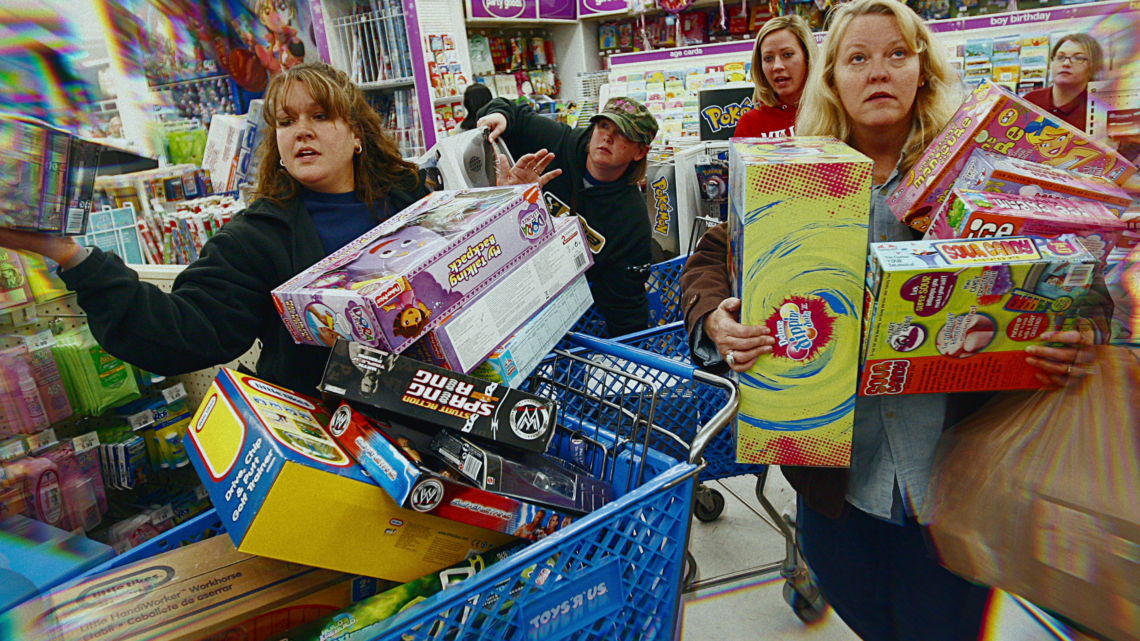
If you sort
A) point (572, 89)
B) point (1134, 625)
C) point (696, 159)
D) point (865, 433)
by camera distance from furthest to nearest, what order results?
point (572, 89) → point (696, 159) → point (865, 433) → point (1134, 625)

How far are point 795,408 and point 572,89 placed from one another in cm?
643

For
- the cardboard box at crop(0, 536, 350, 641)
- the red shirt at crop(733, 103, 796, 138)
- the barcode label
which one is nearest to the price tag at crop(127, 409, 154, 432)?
the cardboard box at crop(0, 536, 350, 641)

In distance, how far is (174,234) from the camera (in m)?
2.98

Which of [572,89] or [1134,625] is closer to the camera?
[1134,625]

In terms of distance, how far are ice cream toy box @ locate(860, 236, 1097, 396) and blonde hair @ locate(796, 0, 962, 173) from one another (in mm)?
304

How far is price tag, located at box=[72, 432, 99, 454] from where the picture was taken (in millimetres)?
1941

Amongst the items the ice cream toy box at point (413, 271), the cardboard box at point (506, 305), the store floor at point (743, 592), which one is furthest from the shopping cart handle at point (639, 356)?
the store floor at point (743, 592)

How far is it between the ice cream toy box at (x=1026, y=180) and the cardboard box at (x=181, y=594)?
3.43 ft

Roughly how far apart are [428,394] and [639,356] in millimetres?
463

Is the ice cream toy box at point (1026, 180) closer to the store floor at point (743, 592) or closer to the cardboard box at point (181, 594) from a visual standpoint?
the cardboard box at point (181, 594)

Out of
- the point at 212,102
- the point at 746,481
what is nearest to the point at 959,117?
the point at 746,481

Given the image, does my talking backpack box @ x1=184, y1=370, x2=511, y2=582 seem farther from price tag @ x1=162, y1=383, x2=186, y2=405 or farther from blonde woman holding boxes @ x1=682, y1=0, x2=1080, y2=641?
price tag @ x1=162, y1=383, x2=186, y2=405

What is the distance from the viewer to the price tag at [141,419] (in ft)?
7.04

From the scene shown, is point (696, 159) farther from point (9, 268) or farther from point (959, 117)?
point (9, 268)
